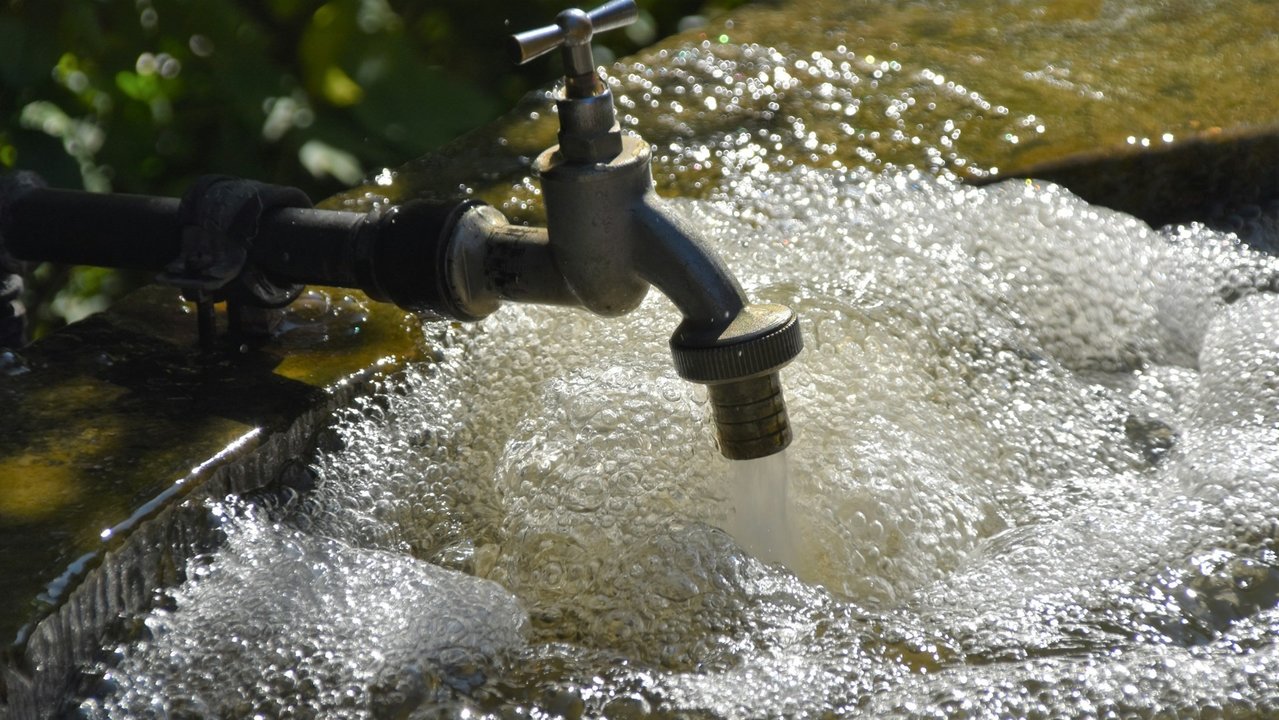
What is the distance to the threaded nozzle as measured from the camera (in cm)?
128

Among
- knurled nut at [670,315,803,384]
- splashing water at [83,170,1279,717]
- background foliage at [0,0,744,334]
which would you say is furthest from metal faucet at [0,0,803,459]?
background foliage at [0,0,744,334]

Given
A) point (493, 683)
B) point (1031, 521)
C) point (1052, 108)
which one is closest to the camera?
point (493, 683)

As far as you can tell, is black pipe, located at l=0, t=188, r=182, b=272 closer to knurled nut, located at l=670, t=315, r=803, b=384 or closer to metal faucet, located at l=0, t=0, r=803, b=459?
metal faucet, located at l=0, t=0, r=803, b=459

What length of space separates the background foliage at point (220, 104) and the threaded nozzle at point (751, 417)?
4.26 ft

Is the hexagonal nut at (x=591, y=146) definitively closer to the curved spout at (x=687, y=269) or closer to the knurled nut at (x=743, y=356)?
the curved spout at (x=687, y=269)

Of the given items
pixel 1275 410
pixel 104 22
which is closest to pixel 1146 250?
pixel 1275 410

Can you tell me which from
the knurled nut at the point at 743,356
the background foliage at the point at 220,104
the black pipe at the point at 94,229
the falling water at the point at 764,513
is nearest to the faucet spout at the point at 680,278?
the knurled nut at the point at 743,356

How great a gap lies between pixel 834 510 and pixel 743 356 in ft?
1.06

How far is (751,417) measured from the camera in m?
1.29

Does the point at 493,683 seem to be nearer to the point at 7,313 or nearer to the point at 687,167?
the point at 7,313

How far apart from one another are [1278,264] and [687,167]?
96 centimetres

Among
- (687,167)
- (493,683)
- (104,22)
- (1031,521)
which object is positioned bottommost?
(1031,521)

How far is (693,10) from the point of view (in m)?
3.17

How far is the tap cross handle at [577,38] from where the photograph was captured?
1159 millimetres
